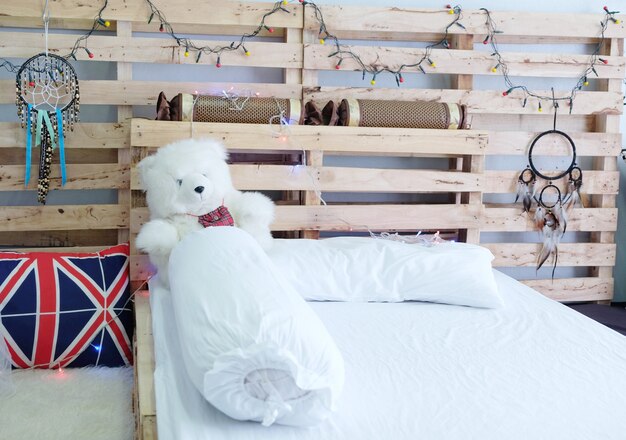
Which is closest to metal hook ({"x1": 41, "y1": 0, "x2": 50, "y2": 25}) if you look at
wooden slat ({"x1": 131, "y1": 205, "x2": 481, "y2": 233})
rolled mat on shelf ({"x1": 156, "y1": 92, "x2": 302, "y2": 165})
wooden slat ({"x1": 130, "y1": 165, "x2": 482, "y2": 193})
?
rolled mat on shelf ({"x1": 156, "y1": 92, "x2": 302, "y2": 165})

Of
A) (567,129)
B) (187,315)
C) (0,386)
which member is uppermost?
(567,129)

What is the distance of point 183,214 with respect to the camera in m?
2.16

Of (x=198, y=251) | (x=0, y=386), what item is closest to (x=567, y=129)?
(x=198, y=251)

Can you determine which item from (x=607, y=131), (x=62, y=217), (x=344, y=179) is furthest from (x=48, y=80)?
(x=607, y=131)

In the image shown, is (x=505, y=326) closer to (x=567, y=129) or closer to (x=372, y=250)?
(x=372, y=250)

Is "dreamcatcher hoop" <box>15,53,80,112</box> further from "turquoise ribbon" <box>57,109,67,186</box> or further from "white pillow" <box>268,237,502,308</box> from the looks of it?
"white pillow" <box>268,237,502,308</box>

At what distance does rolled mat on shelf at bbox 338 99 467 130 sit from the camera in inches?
99.0

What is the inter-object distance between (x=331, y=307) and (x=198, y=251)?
618 mm

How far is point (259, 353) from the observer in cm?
115

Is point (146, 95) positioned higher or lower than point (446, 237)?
higher

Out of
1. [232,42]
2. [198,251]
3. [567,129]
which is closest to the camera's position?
[198,251]

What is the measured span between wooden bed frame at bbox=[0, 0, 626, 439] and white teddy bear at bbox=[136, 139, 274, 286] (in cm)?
21

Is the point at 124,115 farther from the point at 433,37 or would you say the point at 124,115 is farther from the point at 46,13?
the point at 433,37

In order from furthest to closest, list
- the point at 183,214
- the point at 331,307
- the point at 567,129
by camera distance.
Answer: the point at 567,129 → the point at 183,214 → the point at 331,307
